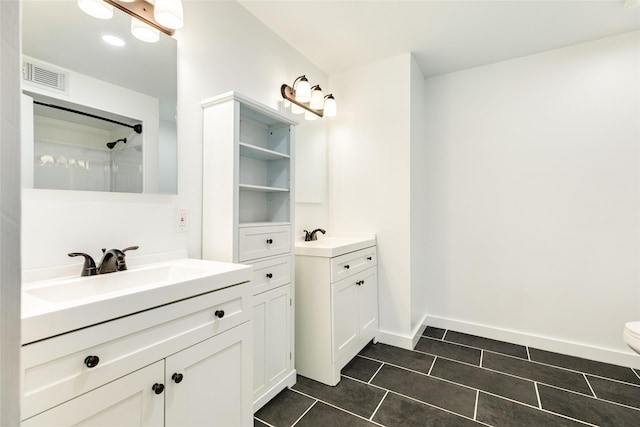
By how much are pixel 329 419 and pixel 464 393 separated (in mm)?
901

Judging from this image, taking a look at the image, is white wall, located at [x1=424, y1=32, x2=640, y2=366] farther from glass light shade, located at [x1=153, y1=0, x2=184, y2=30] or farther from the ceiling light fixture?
glass light shade, located at [x1=153, y1=0, x2=184, y2=30]

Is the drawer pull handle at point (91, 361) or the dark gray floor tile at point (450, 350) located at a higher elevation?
the drawer pull handle at point (91, 361)

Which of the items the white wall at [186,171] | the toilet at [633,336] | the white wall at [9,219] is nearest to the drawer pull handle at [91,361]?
the white wall at [9,219]

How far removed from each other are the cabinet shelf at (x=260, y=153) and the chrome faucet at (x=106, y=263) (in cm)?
85

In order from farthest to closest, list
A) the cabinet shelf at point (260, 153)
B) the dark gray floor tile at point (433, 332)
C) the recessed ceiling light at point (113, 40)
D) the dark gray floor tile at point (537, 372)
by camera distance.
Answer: the dark gray floor tile at point (433, 332) → the dark gray floor tile at point (537, 372) → the cabinet shelf at point (260, 153) → the recessed ceiling light at point (113, 40)

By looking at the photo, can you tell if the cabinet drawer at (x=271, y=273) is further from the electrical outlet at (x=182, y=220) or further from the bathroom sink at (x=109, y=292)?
the electrical outlet at (x=182, y=220)

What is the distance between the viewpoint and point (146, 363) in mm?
957

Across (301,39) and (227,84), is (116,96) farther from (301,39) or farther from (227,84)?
(301,39)

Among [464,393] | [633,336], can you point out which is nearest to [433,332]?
[464,393]

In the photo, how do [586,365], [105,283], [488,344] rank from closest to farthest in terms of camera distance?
[105,283] < [586,365] < [488,344]

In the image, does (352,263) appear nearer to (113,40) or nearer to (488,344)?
(488,344)

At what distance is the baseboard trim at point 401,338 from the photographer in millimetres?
2527

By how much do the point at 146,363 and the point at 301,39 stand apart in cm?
240

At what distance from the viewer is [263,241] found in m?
1.75
